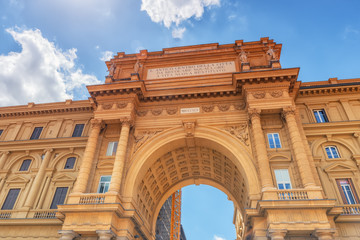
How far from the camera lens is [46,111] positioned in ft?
99.2

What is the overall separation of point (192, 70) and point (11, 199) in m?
22.5

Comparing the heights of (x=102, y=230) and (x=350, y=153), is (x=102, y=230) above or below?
below

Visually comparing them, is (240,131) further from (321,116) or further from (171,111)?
(321,116)

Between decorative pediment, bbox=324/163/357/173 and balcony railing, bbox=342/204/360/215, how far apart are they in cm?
315

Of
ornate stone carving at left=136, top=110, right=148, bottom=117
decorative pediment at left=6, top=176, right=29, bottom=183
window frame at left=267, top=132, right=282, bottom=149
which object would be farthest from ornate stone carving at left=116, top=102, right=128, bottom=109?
window frame at left=267, top=132, right=282, bottom=149

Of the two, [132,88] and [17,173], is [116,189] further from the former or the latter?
[17,173]

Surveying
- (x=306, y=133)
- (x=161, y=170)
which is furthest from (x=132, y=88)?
(x=306, y=133)

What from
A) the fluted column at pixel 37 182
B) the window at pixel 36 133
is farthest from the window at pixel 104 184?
the window at pixel 36 133

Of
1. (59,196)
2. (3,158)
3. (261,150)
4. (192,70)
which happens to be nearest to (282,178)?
(261,150)

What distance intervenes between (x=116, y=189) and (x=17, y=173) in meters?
13.8

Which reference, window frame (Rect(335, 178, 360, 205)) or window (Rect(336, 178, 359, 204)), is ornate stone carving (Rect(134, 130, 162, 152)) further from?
window (Rect(336, 178, 359, 204))

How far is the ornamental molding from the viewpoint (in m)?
22.6

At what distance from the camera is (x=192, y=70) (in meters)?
28.4

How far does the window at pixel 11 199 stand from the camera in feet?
81.3
